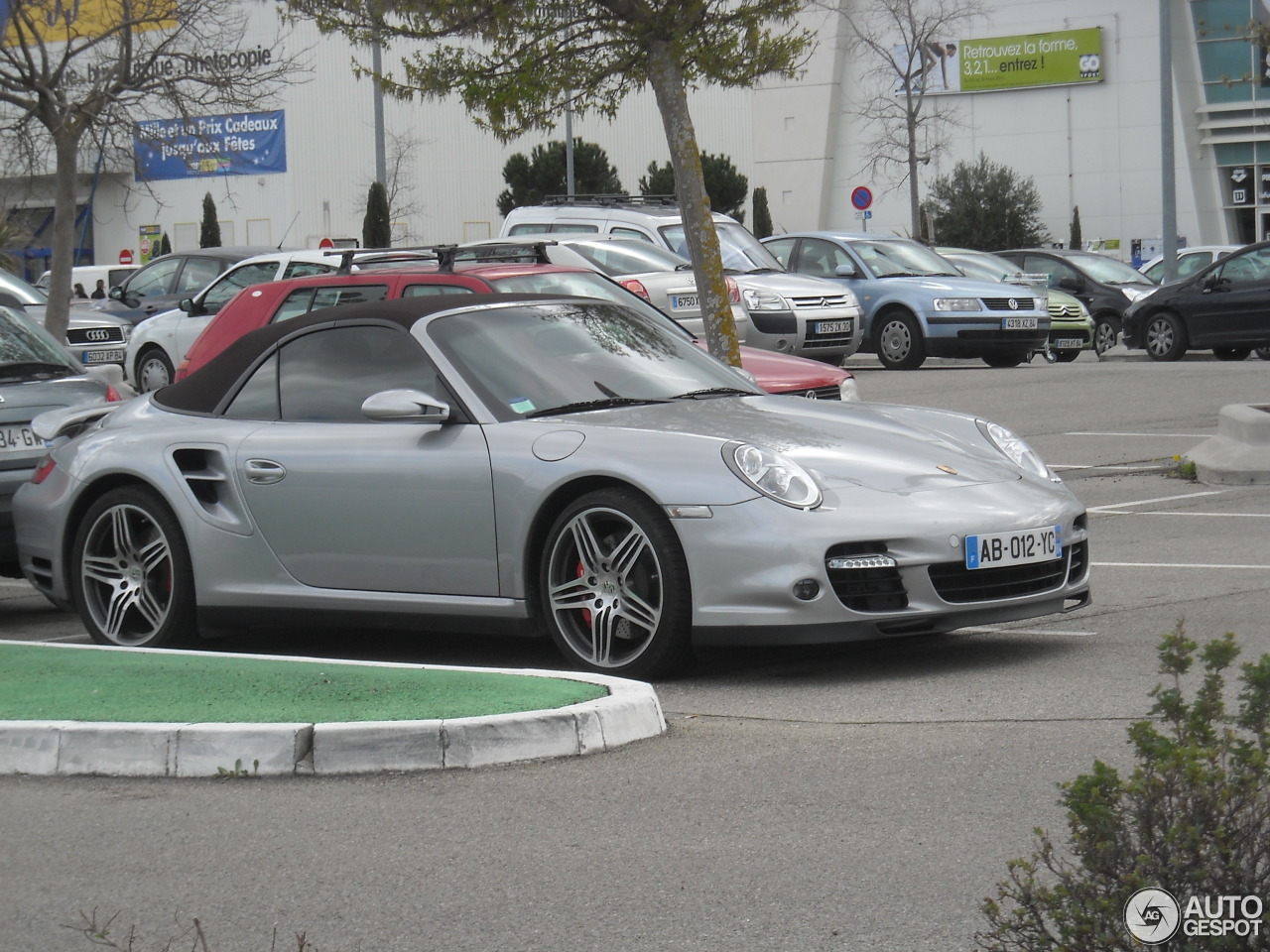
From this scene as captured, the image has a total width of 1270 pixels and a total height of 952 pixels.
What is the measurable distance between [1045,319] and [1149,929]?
67.9ft

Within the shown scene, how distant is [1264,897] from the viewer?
288cm

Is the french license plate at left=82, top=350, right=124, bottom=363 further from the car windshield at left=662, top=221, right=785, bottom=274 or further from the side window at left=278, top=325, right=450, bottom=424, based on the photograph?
the side window at left=278, top=325, right=450, bottom=424

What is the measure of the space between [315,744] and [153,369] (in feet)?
51.1

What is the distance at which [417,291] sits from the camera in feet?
39.2

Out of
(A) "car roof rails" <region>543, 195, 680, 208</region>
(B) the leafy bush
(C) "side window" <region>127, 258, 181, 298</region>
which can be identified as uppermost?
(A) "car roof rails" <region>543, 195, 680, 208</region>

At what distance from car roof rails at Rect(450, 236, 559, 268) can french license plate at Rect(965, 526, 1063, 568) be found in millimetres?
7018

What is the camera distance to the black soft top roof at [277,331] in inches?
297

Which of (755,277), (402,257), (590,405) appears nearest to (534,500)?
(590,405)

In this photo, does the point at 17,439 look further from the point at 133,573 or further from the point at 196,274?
the point at 196,274

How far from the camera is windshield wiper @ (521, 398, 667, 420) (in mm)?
7031

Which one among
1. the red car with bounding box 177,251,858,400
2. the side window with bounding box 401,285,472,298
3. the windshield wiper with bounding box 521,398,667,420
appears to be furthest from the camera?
the red car with bounding box 177,251,858,400

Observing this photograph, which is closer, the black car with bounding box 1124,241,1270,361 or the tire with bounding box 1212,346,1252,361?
the black car with bounding box 1124,241,1270,361

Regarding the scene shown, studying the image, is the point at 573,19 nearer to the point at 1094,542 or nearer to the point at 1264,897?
the point at 1094,542

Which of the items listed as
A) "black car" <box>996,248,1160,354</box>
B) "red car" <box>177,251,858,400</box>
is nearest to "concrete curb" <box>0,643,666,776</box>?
"red car" <box>177,251,858,400</box>
